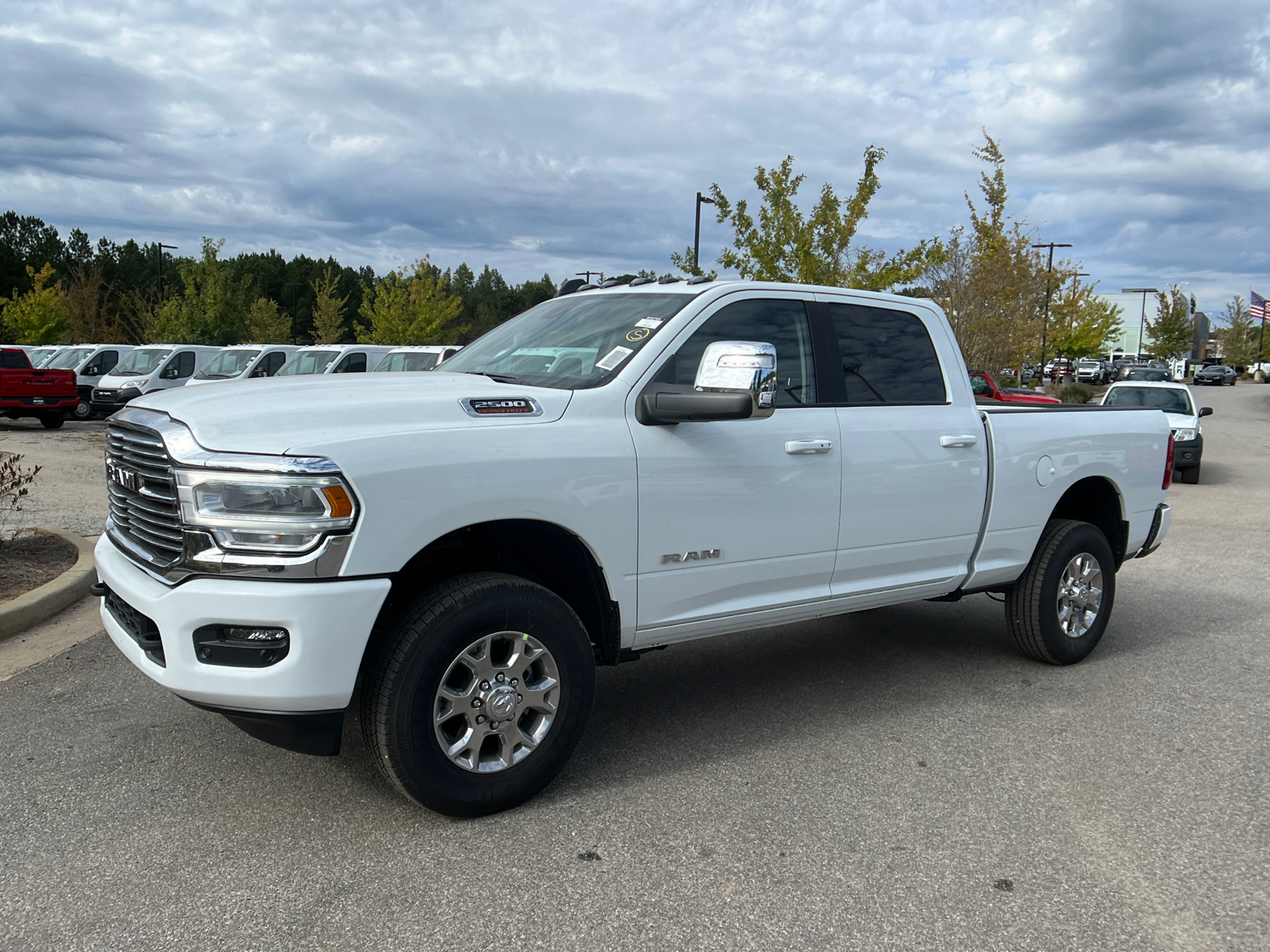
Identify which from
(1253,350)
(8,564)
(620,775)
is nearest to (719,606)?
(620,775)

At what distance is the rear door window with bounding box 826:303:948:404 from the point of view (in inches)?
179

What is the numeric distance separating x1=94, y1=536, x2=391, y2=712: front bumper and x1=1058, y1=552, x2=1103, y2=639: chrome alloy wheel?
3.89m

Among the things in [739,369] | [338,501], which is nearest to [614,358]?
[739,369]

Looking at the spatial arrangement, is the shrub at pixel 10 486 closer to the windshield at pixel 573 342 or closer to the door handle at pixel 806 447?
the windshield at pixel 573 342

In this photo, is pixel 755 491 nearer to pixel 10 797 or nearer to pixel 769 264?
pixel 10 797

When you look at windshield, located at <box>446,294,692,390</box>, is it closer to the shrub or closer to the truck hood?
the truck hood

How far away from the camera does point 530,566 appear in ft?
13.0

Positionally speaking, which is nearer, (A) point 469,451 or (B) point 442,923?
(B) point 442,923

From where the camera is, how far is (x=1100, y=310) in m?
60.5

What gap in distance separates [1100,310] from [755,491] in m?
63.9

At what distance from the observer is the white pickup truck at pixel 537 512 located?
10.00 feet

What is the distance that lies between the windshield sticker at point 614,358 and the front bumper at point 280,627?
1264mm

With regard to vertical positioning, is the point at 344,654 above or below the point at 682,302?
below

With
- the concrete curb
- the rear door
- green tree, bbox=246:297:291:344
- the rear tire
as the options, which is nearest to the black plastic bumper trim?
the rear door
